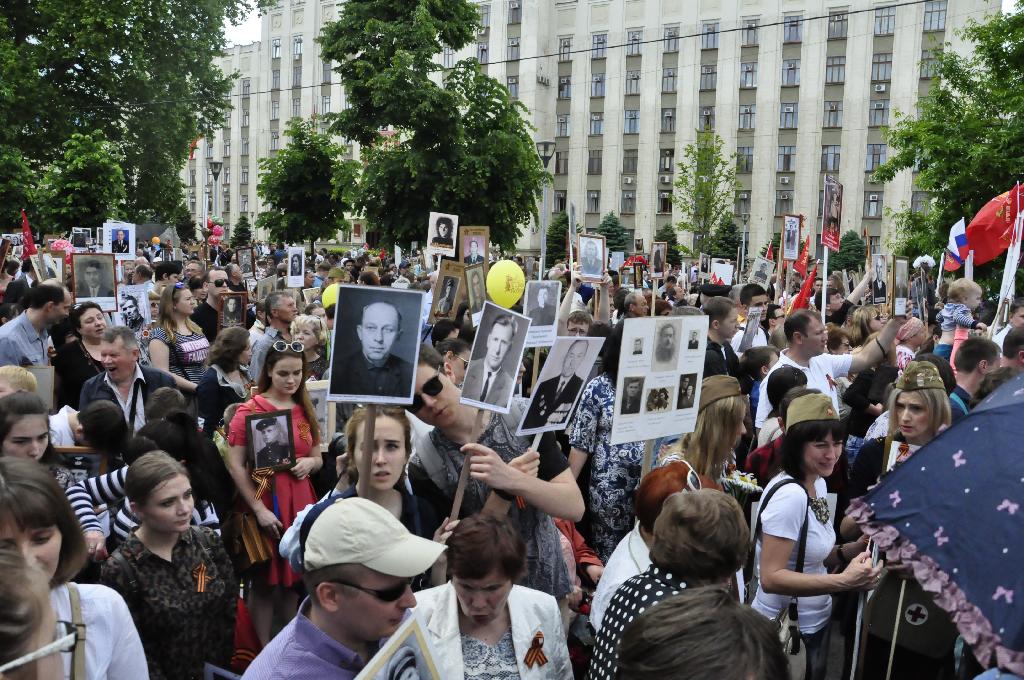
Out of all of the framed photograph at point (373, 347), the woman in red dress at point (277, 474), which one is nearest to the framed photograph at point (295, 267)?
the woman in red dress at point (277, 474)

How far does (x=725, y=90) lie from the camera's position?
6284 cm

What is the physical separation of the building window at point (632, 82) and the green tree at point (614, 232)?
26.2 ft

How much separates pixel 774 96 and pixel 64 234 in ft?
155

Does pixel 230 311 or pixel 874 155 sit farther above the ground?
pixel 874 155

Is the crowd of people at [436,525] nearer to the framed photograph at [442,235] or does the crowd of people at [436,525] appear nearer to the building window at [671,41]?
the framed photograph at [442,235]

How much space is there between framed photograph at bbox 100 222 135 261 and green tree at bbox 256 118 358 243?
19.0 meters

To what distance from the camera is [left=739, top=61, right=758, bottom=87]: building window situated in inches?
2448

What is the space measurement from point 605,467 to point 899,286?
17.3 feet

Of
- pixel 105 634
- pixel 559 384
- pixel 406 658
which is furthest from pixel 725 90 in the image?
pixel 406 658

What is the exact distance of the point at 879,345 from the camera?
811 centimetres

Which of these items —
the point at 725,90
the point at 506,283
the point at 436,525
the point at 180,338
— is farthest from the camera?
the point at 725,90

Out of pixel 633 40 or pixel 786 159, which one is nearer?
pixel 786 159

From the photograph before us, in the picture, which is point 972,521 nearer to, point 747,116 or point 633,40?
point 747,116

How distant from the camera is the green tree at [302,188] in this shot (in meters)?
35.2
